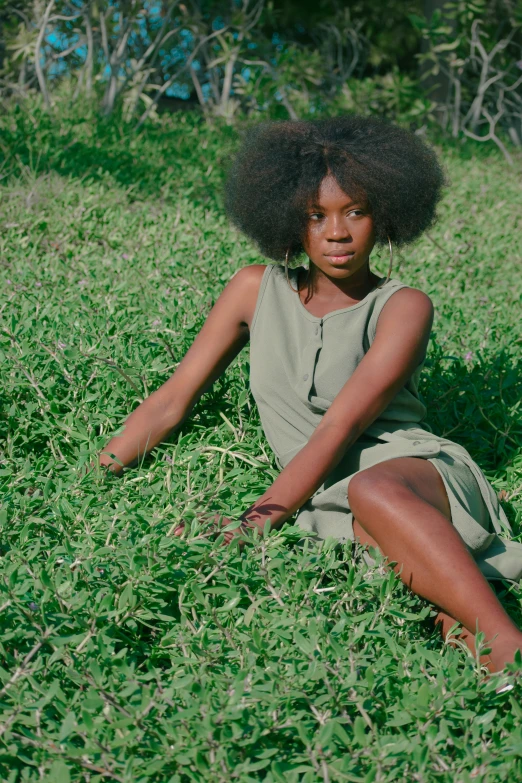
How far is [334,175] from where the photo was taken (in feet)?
9.09

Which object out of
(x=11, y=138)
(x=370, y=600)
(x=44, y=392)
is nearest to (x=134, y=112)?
(x=11, y=138)

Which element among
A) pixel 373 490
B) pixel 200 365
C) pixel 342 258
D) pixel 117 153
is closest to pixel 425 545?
pixel 373 490

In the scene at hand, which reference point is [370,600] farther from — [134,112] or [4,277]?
[134,112]

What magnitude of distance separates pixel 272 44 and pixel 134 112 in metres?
2.85

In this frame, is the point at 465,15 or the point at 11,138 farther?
the point at 465,15

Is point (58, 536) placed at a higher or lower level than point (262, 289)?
lower

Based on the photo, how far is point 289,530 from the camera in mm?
2438

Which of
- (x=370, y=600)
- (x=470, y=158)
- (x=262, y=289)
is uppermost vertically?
(x=262, y=289)

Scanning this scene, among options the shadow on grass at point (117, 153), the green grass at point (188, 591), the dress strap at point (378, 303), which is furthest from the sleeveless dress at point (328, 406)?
the shadow on grass at point (117, 153)

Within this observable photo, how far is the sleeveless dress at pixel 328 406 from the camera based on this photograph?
2.56m

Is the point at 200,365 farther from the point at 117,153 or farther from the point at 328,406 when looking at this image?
the point at 117,153

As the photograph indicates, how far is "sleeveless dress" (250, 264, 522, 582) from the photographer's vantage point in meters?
2.56

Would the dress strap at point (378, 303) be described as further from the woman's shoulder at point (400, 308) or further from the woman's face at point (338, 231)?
the woman's face at point (338, 231)

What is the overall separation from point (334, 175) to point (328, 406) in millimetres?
670
